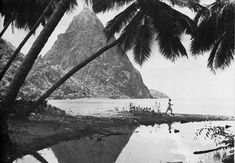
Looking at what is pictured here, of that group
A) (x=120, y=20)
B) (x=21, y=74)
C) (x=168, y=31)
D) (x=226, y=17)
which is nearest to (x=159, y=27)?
(x=168, y=31)

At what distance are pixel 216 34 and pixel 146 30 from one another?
353 cm

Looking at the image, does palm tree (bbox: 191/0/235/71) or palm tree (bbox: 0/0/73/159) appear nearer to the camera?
palm tree (bbox: 0/0/73/159)

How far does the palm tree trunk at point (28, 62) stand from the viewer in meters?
9.15

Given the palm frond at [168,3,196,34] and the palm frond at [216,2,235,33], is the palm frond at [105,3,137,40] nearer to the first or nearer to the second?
the palm frond at [168,3,196,34]

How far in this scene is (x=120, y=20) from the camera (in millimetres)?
16891

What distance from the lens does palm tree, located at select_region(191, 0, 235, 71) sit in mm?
14023

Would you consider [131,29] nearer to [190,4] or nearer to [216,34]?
[190,4]

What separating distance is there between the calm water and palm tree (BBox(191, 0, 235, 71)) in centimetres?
411

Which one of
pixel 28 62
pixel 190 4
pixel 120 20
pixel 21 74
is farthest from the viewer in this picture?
pixel 120 20

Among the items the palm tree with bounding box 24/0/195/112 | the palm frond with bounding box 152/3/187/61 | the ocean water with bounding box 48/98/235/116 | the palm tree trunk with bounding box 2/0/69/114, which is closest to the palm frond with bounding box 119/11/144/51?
the palm tree with bounding box 24/0/195/112

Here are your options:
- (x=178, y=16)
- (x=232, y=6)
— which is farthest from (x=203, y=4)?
(x=232, y=6)

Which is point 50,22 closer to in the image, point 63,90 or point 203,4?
point 203,4

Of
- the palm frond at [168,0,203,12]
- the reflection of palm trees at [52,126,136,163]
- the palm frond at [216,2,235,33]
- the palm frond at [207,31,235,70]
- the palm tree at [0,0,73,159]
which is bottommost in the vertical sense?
the reflection of palm trees at [52,126,136,163]

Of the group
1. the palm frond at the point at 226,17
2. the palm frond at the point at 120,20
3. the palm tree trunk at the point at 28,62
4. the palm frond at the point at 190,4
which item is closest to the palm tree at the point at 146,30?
the palm frond at the point at 120,20
